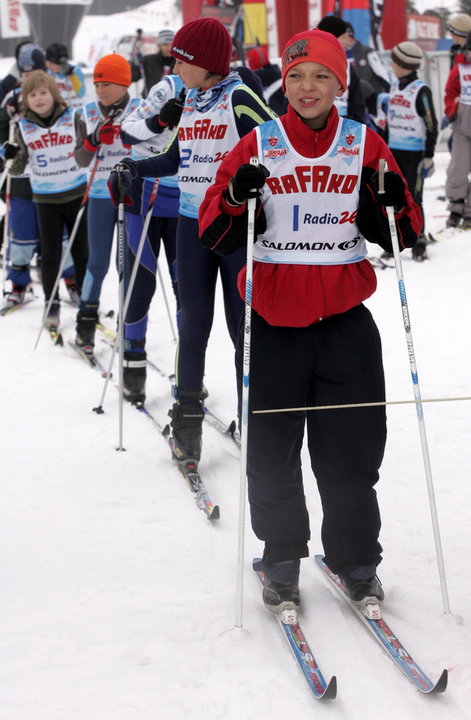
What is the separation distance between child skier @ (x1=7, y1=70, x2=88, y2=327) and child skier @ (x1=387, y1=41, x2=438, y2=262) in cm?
334

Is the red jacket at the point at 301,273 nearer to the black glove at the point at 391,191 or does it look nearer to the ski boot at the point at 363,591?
the black glove at the point at 391,191

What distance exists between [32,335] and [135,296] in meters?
2.32

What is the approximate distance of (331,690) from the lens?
7.72 feet

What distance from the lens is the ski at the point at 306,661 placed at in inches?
93.4

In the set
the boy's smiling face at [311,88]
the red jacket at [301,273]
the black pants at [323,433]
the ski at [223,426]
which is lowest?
the ski at [223,426]

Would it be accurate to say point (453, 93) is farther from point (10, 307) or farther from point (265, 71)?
point (10, 307)

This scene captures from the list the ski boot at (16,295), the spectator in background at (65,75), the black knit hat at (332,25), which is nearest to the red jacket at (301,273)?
the black knit hat at (332,25)

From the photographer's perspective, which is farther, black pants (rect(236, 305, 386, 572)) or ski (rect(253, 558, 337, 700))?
black pants (rect(236, 305, 386, 572))

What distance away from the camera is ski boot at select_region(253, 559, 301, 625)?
290cm

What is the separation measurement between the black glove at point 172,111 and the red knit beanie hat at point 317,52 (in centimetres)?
159

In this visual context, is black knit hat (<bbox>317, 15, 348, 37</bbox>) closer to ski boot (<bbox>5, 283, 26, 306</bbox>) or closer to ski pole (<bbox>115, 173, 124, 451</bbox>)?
ski boot (<bbox>5, 283, 26, 306</bbox>)

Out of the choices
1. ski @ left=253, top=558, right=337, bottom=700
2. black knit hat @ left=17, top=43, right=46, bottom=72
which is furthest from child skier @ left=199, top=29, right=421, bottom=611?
black knit hat @ left=17, top=43, right=46, bottom=72

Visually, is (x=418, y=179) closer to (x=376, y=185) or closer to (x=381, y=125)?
(x=381, y=125)

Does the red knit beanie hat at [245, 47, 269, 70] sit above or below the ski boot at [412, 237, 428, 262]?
above
